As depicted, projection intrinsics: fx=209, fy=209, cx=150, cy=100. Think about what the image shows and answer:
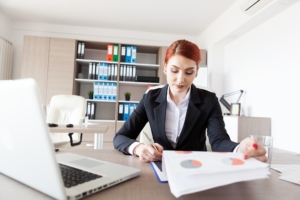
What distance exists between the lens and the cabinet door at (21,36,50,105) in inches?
146

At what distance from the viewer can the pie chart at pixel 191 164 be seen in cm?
48

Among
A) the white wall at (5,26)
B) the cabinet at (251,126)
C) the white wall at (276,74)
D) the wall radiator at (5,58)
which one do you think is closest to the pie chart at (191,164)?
the white wall at (276,74)

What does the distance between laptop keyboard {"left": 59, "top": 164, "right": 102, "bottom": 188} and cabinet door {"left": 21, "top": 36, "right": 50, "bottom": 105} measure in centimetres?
350

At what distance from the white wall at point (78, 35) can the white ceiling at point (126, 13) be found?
11 centimetres

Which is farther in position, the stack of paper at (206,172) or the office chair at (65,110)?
the office chair at (65,110)

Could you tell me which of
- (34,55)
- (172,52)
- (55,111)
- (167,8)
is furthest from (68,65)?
(172,52)

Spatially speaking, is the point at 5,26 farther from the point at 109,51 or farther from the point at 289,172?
the point at 289,172

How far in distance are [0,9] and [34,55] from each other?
3.00 feet

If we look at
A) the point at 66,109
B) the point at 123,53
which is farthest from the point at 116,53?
the point at 66,109

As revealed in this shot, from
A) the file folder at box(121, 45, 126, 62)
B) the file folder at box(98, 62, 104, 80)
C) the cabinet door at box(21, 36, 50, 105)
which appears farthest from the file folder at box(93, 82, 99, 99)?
the cabinet door at box(21, 36, 50, 105)

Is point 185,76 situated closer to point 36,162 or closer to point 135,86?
point 36,162

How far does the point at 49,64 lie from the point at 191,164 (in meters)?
3.81

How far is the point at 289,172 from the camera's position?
2.53 feet

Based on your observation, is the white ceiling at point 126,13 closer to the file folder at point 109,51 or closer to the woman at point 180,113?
the file folder at point 109,51
